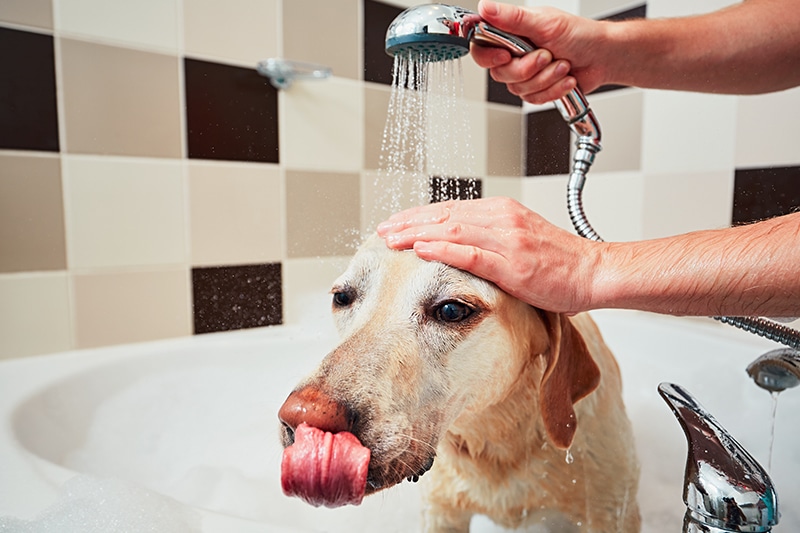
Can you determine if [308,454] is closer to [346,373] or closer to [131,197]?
[346,373]

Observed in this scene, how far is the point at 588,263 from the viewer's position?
798 millimetres

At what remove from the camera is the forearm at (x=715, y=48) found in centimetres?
117

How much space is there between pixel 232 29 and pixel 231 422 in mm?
1225

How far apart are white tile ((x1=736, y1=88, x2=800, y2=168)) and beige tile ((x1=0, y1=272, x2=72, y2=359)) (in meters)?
2.11

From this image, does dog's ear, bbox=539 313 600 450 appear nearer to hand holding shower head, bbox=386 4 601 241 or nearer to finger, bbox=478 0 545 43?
hand holding shower head, bbox=386 4 601 241

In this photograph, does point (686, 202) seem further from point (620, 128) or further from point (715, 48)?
point (715, 48)

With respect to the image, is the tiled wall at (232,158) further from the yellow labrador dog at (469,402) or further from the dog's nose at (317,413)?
the dog's nose at (317,413)

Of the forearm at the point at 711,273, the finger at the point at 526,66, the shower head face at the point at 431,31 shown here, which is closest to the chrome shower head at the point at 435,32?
the shower head face at the point at 431,31

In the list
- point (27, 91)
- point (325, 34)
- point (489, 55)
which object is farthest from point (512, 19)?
point (27, 91)

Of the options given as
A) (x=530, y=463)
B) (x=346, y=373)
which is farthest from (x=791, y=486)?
(x=346, y=373)

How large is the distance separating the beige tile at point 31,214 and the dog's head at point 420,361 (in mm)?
1076

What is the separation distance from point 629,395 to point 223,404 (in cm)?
114

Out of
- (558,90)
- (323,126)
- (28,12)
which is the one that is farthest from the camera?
(323,126)

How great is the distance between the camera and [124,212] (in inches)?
66.0
